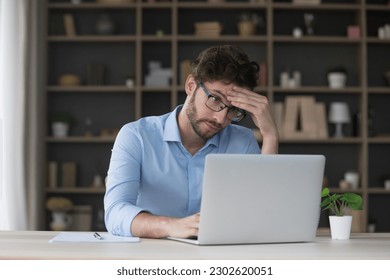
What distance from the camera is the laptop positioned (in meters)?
1.89

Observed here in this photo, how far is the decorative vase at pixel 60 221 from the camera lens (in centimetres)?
594

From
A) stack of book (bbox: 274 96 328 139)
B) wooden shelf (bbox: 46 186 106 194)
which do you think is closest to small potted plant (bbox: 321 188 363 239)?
stack of book (bbox: 274 96 328 139)

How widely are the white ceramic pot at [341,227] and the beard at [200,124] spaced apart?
0.57 meters

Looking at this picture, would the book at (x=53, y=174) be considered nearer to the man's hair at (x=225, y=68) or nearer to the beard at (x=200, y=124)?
the beard at (x=200, y=124)

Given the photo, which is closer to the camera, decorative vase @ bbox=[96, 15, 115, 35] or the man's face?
the man's face

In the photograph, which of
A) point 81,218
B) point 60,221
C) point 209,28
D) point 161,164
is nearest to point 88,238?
point 161,164

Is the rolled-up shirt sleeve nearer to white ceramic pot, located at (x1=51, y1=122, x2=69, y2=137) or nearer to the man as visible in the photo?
the man

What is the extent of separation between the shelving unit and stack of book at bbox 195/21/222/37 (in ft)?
Result: 0.27

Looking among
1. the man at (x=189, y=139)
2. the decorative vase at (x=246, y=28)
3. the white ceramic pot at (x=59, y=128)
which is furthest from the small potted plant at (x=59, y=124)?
the man at (x=189, y=139)

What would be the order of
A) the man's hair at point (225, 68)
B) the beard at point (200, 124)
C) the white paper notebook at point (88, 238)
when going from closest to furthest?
the white paper notebook at point (88, 238) → the man's hair at point (225, 68) → the beard at point (200, 124)

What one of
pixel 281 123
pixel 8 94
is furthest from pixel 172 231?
pixel 281 123

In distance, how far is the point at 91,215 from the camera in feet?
20.2
